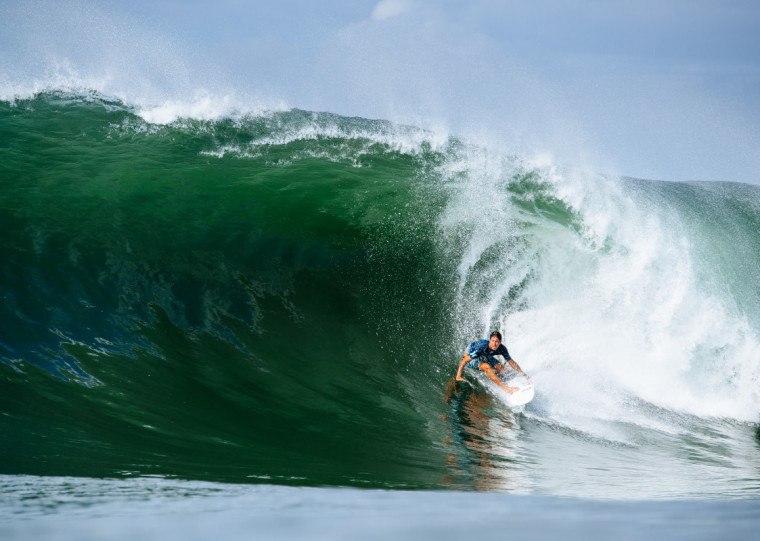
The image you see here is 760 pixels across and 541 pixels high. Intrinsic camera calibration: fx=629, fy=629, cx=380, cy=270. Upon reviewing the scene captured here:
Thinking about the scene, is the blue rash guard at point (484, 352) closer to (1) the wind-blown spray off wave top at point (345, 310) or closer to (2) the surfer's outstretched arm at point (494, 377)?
(2) the surfer's outstretched arm at point (494, 377)

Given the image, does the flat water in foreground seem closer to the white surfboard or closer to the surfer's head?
the white surfboard

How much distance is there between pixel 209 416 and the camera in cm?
462

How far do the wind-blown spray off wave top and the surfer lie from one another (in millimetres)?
294

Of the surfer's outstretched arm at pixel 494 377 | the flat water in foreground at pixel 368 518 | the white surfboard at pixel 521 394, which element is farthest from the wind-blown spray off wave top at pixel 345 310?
the flat water in foreground at pixel 368 518

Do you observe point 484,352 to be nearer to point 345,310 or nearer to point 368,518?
point 345,310

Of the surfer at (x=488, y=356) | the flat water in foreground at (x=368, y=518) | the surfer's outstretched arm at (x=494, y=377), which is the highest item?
the surfer at (x=488, y=356)

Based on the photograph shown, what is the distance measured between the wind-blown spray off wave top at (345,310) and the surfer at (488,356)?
Result: 0.97ft

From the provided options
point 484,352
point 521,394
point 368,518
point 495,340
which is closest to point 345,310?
point 484,352

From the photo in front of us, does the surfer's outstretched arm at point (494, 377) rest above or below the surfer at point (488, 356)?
below

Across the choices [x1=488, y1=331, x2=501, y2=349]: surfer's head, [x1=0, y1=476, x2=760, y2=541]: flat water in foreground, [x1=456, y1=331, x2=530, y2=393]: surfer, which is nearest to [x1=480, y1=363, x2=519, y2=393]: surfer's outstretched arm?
[x1=456, y1=331, x2=530, y2=393]: surfer

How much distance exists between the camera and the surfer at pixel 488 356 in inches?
265

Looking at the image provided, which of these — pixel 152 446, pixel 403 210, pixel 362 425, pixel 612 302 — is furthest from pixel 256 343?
pixel 612 302

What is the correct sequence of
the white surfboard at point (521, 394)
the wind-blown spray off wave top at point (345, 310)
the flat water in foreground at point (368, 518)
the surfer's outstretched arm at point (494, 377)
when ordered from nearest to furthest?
the flat water in foreground at point (368, 518) → the wind-blown spray off wave top at point (345, 310) → the white surfboard at point (521, 394) → the surfer's outstretched arm at point (494, 377)

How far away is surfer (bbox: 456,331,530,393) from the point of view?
672 centimetres
